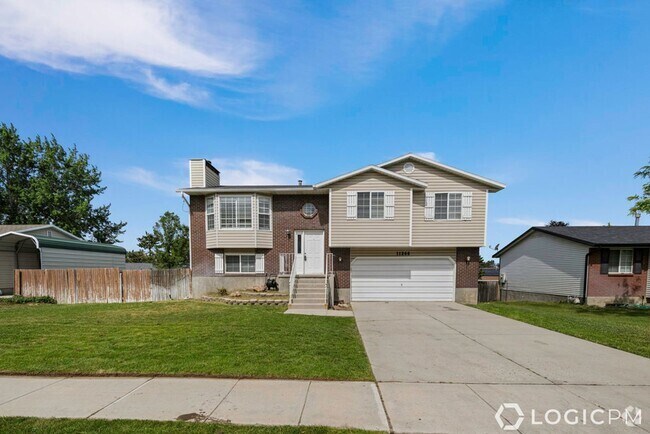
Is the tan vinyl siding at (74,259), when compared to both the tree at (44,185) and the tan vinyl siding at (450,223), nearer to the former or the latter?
the tree at (44,185)

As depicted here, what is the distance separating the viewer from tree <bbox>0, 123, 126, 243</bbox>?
27.3 meters

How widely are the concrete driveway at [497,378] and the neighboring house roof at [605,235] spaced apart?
12.1 metres

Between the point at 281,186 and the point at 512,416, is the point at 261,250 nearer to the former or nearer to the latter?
the point at 281,186

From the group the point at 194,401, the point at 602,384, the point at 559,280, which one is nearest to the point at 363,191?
the point at 602,384

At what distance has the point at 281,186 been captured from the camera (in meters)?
14.6

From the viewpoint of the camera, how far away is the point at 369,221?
13.0 m

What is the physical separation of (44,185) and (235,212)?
2701 cm

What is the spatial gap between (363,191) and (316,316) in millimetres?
6111

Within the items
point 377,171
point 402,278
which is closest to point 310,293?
point 402,278

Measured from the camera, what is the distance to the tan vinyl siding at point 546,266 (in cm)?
1652

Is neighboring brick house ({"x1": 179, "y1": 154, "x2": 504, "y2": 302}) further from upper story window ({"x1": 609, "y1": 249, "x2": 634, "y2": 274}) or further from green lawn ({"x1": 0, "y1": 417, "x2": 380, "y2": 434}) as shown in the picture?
green lawn ({"x1": 0, "y1": 417, "x2": 380, "y2": 434})

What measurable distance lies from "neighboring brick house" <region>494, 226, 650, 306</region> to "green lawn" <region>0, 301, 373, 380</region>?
51.9ft

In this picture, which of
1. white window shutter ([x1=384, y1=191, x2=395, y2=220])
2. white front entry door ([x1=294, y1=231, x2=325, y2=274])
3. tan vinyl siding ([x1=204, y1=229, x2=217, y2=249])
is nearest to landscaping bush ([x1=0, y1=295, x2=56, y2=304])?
tan vinyl siding ([x1=204, y1=229, x2=217, y2=249])

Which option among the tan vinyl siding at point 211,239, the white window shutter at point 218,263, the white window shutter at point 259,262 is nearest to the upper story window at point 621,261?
the white window shutter at point 259,262
